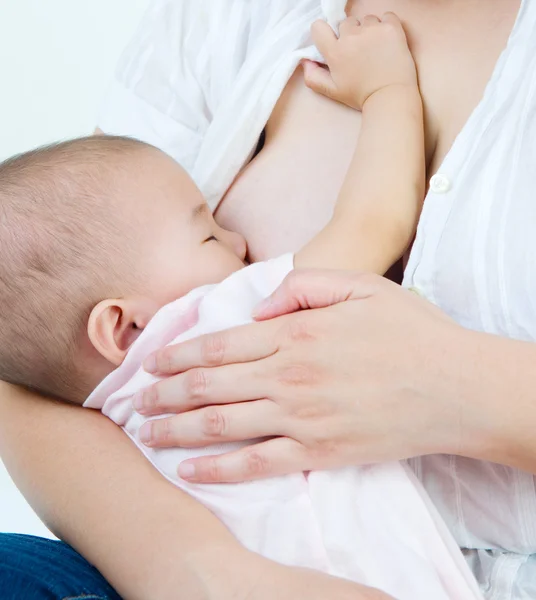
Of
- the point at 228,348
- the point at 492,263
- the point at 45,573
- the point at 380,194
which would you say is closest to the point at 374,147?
the point at 380,194

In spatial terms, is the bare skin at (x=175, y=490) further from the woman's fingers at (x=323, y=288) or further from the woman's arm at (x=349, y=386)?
the woman's fingers at (x=323, y=288)

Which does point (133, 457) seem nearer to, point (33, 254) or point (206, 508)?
point (206, 508)

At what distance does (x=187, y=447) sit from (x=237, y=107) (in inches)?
18.4

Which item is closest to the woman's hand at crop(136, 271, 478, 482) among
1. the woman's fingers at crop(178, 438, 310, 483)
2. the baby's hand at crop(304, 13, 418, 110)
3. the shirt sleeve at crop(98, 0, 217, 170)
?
the woman's fingers at crop(178, 438, 310, 483)

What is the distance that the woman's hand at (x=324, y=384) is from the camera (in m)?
0.71

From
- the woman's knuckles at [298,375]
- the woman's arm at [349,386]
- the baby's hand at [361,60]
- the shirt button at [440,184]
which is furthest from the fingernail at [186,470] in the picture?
the baby's hand at [361,60]

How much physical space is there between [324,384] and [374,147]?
31cm

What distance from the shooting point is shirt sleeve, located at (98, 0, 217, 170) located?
1.12 metres

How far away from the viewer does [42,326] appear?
82 cm

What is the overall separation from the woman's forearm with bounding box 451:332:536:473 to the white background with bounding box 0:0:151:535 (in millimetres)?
1472

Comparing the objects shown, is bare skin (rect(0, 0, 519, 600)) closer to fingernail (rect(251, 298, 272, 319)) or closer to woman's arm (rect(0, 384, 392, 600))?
woman's arm (rect(0, 384, 392, 600))

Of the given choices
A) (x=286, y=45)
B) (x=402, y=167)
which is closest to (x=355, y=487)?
(x=402, y=167)

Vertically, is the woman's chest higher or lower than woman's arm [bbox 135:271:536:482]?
higher

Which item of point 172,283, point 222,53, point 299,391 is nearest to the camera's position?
point 299,391
